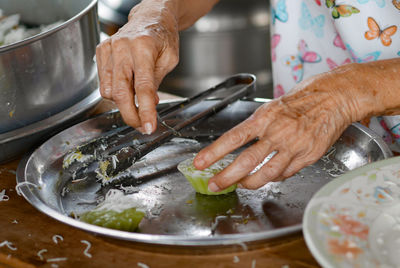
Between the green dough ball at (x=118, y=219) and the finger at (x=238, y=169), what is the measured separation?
0.12 metres

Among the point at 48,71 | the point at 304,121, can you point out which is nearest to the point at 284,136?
the point at 304,121

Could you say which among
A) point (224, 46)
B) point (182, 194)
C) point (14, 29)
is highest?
point (14, 29)

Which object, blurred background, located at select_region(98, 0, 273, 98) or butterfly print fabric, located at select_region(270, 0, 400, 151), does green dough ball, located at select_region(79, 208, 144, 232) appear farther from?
blurred background, located at select_region(98, 0, 273, 98)

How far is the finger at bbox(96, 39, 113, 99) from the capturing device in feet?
3.32

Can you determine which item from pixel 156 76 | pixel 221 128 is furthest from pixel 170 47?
pixel 221 128

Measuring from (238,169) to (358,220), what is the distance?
210 millimetres

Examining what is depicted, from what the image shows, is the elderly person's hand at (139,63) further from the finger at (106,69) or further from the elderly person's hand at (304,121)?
the elderly person's hand at (304,121)

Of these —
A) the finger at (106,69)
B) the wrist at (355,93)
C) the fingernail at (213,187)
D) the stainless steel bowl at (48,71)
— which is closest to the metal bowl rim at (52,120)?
the stainless steel bowl at (48,71)

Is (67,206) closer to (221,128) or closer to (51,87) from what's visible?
(51,87)

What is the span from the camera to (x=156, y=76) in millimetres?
1059

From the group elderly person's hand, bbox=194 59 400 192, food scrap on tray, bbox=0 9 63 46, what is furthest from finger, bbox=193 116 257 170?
food scrap on tray, bbox=0 9 63 46

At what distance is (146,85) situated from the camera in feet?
3.15

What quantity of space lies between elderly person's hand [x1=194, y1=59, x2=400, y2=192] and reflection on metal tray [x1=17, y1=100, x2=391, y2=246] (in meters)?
0.04

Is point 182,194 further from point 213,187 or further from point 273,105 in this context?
point 273,105
